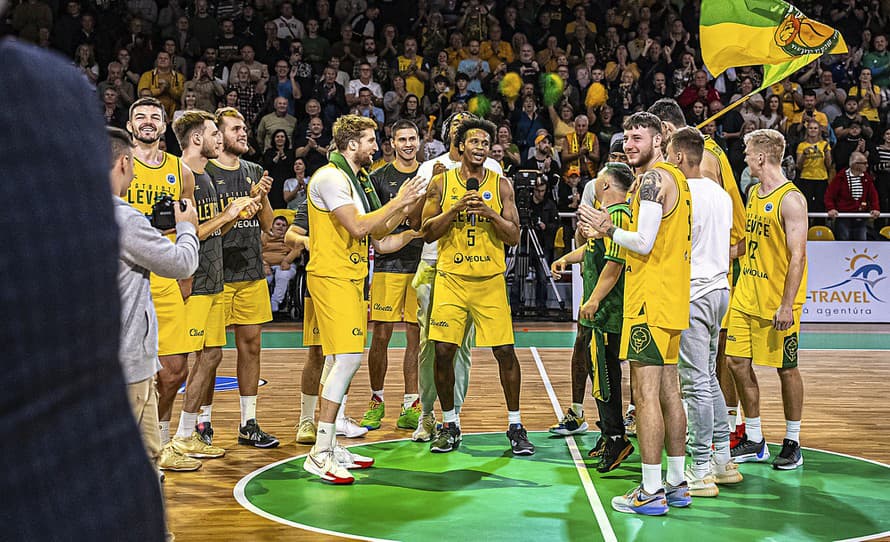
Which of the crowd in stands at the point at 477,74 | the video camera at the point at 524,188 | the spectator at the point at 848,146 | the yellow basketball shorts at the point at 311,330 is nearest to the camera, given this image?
the yellow basketball shorts at the point at 311,330

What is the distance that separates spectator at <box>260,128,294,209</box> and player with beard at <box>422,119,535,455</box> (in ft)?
24.1

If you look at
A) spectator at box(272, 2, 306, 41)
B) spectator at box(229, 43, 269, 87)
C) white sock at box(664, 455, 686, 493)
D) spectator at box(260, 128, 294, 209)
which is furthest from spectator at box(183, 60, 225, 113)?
white sock at box(664, 455, 686, 493)

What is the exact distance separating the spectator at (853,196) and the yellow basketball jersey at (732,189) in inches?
318

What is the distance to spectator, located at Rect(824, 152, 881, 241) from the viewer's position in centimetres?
1387

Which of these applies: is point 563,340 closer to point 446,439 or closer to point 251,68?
point 446,439

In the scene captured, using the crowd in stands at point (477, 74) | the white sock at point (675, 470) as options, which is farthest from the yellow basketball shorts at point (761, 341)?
the crowd in stands at point (477, 74)

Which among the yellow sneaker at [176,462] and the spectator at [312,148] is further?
the spectator at [312,148]

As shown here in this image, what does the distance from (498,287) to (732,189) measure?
1.76 meters

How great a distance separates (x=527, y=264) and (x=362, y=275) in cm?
788

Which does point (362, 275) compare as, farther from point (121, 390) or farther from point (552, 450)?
point (121, 390)

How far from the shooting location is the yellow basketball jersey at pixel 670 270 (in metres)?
5.09

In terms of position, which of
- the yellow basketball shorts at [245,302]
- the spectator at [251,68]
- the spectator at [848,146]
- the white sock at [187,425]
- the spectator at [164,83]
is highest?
the spectator at [251,68]

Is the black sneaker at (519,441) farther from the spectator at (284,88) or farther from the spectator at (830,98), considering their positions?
the spectator at (830,98)

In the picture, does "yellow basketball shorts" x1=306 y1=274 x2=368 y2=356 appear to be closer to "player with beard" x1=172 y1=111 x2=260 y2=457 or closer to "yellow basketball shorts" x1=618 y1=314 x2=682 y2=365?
"player with beard" x1=172 y1=111 x2=260 y2=457
